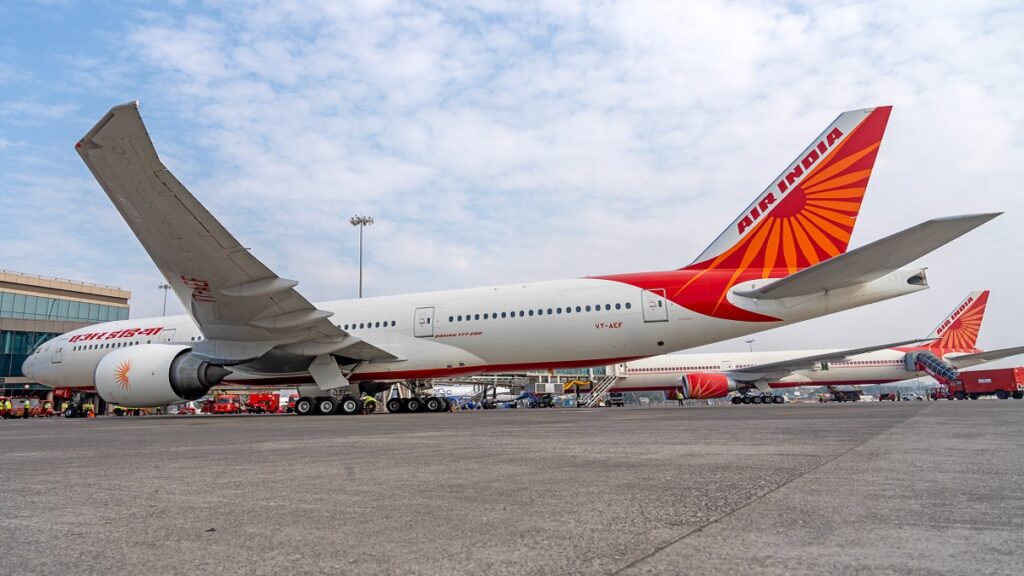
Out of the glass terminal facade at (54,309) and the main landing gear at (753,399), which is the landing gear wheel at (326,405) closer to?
the main landing gear at (753,399)

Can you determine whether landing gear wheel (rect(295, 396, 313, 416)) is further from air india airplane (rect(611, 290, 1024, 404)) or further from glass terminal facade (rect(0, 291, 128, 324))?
glass terminal facade (rect(0, 291, 128, 324))

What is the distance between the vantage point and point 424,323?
1848 cm

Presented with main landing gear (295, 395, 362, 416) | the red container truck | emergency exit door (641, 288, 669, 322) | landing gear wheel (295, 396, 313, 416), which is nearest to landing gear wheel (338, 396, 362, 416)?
main landing gear (295, 395, 362, 416)

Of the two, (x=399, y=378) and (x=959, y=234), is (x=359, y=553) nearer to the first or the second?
(x=959, y=234)

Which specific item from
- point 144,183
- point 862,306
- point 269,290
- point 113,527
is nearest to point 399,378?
point 269,290

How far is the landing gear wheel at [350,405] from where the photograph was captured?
18641 millimetres

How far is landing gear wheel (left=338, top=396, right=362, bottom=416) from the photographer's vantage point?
1864 cm

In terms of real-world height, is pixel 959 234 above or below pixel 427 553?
above

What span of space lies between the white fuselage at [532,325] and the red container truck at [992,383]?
40.8m

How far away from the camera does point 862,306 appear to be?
14.1 m

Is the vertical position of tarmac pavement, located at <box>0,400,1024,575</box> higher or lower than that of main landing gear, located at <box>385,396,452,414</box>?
higher

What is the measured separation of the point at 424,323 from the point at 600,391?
2543 cm

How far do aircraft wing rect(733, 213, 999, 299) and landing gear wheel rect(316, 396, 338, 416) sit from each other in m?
12.2

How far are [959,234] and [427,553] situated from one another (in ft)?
36.8
